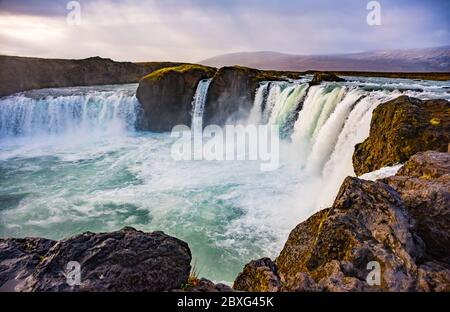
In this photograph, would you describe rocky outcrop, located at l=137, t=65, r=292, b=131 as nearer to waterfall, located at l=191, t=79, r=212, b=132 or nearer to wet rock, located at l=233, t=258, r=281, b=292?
waterfall, located at l=191, t=79, r=212, b=132

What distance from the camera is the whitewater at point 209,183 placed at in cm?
1027

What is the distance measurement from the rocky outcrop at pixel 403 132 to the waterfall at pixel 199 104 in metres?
16.0

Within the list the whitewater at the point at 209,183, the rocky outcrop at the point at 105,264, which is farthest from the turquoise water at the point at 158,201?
the rocky outcrop at the point at 105,264

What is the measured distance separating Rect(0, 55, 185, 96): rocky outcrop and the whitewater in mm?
19122

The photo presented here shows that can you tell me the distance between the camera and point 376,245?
384cm

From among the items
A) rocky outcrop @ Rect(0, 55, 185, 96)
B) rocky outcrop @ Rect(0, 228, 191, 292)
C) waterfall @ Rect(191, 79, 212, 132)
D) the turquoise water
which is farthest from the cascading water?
rocky outcrop @ Rect(0, 55, 185, 96)

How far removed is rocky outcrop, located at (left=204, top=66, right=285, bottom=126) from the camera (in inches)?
918


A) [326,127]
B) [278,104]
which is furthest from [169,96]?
[326,127]

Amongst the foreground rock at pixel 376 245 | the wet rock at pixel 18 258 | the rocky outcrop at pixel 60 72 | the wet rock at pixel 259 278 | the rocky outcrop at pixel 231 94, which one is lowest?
the wet rock at pixel 259 278

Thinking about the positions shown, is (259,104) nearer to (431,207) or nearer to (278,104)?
(278,104)

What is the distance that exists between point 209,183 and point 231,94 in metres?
11.2

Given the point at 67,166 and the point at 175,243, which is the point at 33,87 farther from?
the point at 175,243

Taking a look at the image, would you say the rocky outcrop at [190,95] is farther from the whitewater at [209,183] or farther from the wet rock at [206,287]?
the wet rock at [206,287]
